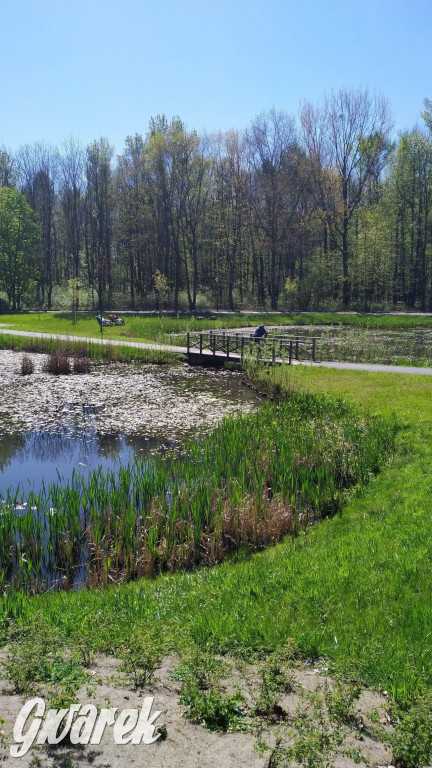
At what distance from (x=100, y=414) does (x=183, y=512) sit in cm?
840

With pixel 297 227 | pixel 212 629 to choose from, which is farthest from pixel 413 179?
pixel 212 629

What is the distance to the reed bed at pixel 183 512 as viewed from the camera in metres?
7.42

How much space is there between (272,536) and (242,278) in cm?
5097

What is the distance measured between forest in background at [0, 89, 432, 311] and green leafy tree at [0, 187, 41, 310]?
98 mm

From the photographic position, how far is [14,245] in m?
51.9

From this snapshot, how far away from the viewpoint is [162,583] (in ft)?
21.7

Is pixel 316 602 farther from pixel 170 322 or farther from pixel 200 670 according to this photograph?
pixel 170 322

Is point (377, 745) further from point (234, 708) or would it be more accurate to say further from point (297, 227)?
point (297, 227)

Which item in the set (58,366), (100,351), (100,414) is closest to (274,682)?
(100,414)

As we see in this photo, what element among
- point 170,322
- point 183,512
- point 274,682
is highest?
point 170,322

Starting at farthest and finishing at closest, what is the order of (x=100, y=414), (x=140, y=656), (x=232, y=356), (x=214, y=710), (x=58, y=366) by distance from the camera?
(x=232, y=356), (x=58, y=366), (x=100, y=414), (x=140, y=656), (x=214, y=710)

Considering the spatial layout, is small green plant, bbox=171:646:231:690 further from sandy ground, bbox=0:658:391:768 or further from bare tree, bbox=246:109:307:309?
bare tree, bbox=246:109:307:309

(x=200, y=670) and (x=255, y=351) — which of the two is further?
(x=255, y=351)

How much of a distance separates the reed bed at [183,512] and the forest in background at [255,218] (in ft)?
130
